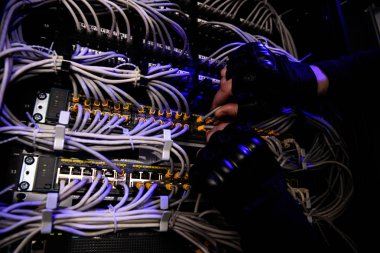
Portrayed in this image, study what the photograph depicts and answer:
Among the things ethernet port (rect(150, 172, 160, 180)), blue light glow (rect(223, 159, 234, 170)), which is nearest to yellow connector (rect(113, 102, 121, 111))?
ethernet port (rect(150, 172, 160, 180))

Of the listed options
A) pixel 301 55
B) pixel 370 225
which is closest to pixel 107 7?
pixel 301 55

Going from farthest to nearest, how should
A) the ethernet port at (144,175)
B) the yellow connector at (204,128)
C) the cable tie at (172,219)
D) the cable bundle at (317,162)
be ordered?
the cable bundle at (317,162), the yellow connector at (204,128), the ethernet port at (144,175), the cable tie at (172,219)

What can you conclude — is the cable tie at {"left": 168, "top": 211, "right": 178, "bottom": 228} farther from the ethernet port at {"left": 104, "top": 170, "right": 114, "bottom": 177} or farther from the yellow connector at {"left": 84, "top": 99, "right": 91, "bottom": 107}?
the yellow connector at {"left": 84, "top": 99, "right": 91, "bottom": 107}

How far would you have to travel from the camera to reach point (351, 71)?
1193mm

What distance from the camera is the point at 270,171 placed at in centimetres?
107

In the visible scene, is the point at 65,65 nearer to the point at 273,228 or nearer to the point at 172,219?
the point at 172,219

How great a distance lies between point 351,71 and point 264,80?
567 millimetres

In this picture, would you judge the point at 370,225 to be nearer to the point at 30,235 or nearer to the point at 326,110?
the point at 326,110

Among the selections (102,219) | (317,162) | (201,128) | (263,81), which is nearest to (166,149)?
(201,128)

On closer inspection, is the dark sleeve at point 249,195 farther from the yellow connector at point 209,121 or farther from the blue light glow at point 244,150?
the yellow connector at point 209,121

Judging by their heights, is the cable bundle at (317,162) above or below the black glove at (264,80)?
below

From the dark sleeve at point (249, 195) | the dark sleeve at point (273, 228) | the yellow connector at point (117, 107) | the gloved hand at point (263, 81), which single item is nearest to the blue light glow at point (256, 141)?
the dark sleeve at point (249, 195)

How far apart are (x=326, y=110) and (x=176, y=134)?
111cm

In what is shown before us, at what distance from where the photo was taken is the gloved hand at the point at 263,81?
0.96 m
